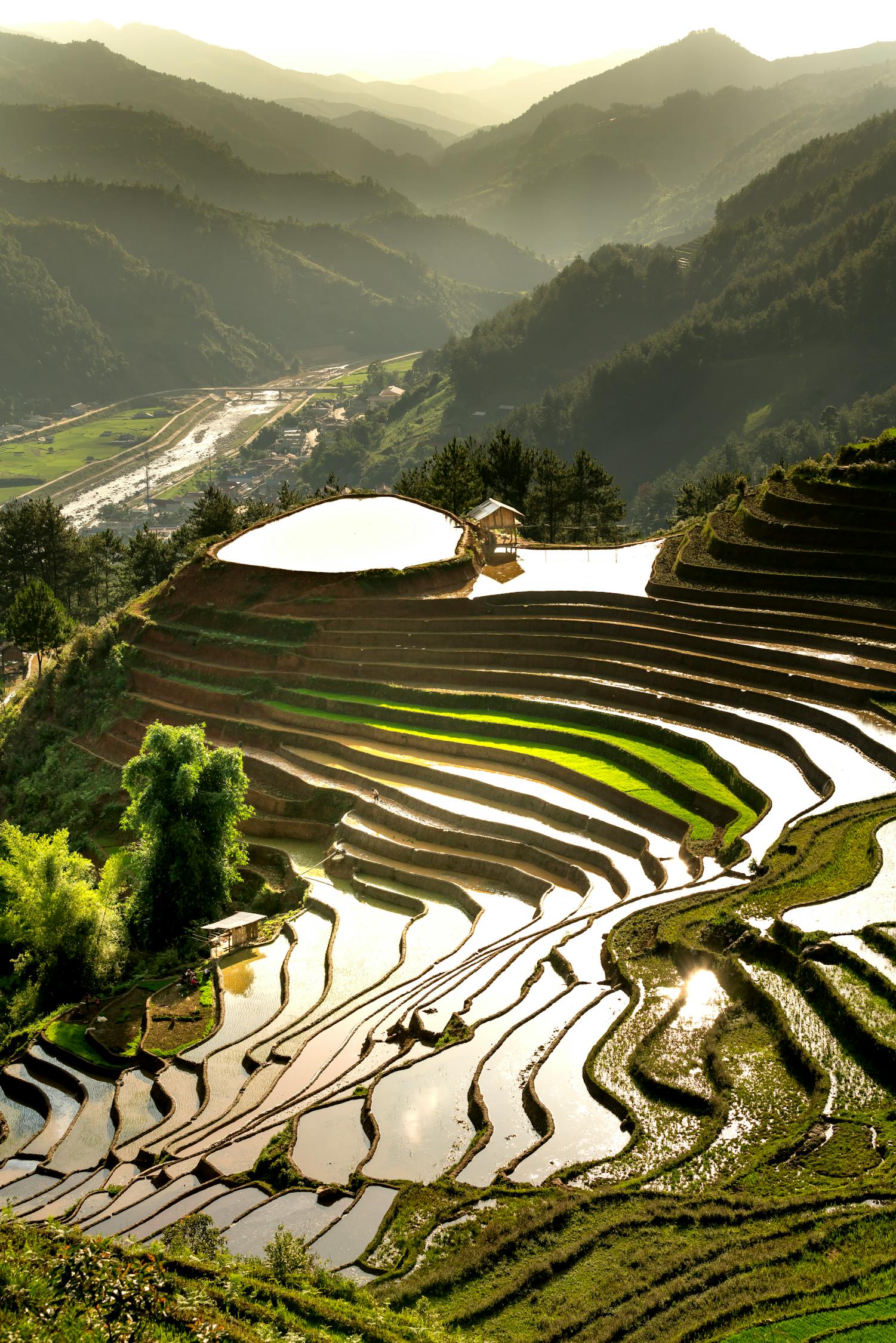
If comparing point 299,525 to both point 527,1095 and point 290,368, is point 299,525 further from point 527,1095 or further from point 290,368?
point 290,368

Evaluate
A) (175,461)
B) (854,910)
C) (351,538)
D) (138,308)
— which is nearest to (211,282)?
(138,308)

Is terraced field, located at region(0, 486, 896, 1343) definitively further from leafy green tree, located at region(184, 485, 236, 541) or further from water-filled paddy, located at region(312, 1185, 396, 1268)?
leafy green tree, located at region(184, 485, 236, 541)

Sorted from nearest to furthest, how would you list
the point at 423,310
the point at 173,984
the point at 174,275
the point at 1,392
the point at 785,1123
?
the point at 785,1123 → the point at 173,984 → the point at 1,392 → the point at 174,275 → the point at 423,310

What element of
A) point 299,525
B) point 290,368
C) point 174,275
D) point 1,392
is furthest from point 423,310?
point 299,525

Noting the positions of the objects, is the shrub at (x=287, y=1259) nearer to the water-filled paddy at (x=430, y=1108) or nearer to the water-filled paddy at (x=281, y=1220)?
the water-filled paddy at (x=281, y=1220)

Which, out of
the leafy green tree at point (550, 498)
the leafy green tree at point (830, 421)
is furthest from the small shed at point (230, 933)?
the leafy green tree at point (830, 421)

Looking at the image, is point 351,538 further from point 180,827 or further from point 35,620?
point 180,827

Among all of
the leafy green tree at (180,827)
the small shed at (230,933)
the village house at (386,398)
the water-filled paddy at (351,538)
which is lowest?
the small shed at (230,933)
